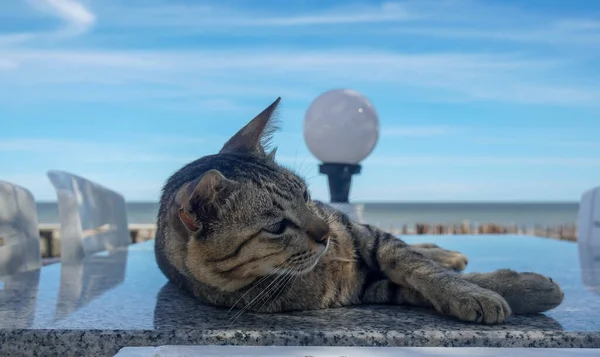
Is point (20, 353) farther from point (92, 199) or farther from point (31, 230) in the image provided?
point (92, 199)

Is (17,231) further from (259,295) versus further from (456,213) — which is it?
(456,213)

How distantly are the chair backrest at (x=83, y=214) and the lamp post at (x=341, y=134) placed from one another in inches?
60.9

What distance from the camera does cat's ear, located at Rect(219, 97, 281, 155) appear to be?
6.04ft

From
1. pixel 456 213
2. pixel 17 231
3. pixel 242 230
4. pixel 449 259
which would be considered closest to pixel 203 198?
pixel 242 230

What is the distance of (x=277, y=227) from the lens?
1.50 meters

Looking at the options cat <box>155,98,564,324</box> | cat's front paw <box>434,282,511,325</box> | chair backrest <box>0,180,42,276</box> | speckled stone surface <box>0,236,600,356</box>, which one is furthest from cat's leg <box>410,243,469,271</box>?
chair backrest <box>0,180,42,276</box>

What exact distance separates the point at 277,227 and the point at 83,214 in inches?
75.5

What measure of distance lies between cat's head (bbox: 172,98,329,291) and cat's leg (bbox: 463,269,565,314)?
1.71 feet

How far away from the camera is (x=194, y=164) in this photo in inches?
74.7

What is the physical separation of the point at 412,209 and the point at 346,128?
26.5 metres

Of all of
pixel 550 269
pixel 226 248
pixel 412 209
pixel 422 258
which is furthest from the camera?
pixel 412 209

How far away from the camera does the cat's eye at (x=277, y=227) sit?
4.86 feet

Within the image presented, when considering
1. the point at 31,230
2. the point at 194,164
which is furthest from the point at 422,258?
the point at 31,230

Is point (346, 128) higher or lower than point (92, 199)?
higher
